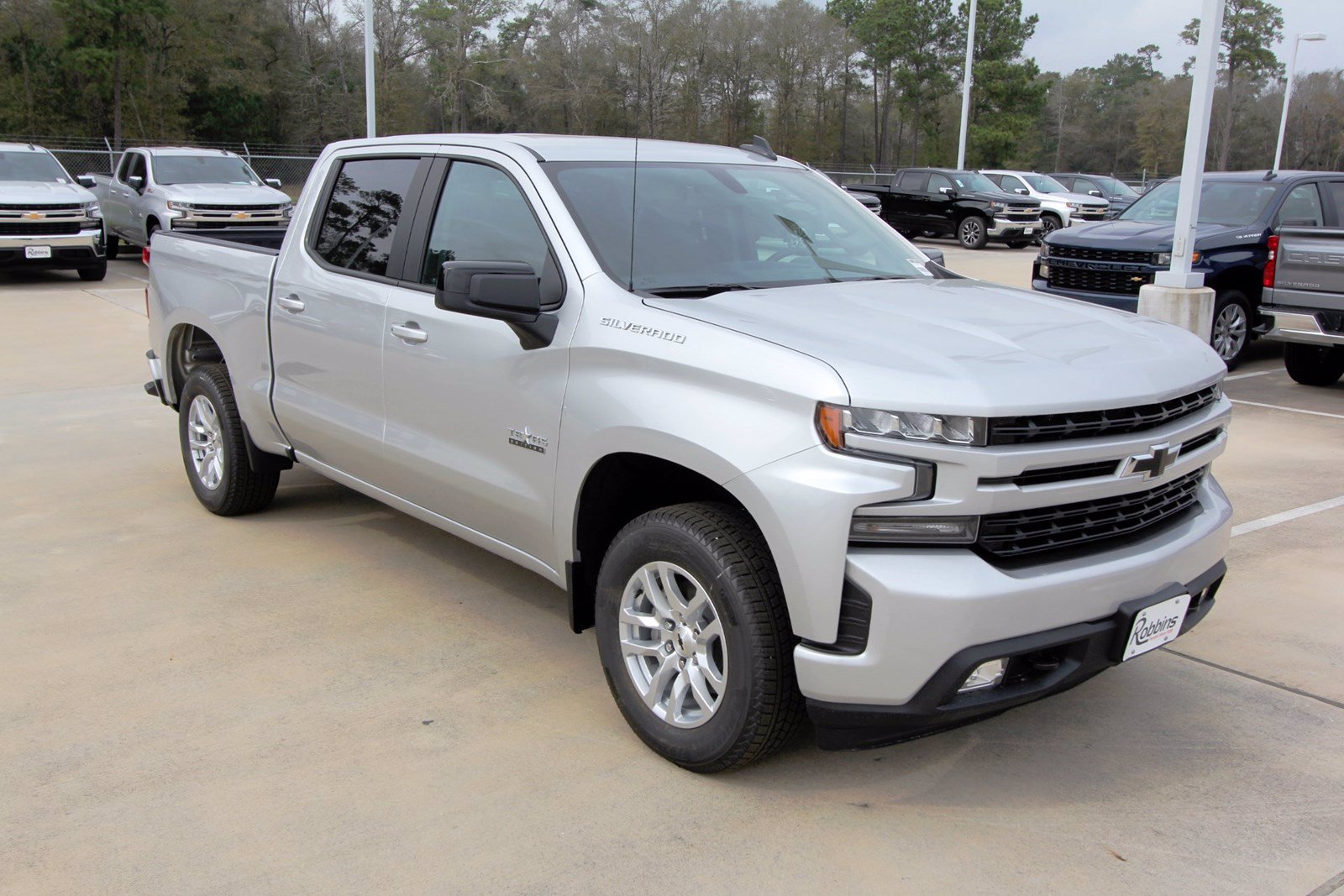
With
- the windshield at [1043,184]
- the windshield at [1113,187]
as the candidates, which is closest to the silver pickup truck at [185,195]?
the windshield at [1043,184]

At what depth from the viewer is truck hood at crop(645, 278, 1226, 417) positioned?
118 inches

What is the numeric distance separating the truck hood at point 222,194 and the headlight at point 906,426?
52.5 feet

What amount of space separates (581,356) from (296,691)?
157cm

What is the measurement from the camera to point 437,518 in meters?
4.55

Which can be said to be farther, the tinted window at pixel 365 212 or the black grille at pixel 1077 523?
the tinted window at pixel 365 212

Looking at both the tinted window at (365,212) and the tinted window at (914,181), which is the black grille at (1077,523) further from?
the tinted window at (914,181)

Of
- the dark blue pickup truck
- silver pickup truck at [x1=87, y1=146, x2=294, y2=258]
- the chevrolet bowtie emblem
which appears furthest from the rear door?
silver pickup truck at [x1=87, y1=146, x2=294, y2=258]

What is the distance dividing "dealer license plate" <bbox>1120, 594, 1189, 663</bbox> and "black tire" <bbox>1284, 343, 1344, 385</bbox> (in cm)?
834

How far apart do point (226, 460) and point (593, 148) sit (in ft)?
8.68

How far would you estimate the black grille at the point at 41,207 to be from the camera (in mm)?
15508

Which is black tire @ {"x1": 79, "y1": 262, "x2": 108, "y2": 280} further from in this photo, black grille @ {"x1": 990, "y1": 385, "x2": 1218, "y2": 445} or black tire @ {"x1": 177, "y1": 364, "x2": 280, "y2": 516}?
black grille @ {"x1": 990, "y1": 385, "x2": 1218, "y2": 445}

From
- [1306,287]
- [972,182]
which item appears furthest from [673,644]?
[972,182]

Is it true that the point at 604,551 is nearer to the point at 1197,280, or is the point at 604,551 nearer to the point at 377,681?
the point at 377,681

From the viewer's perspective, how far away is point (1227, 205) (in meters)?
11.7
